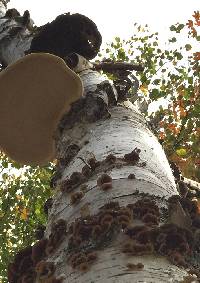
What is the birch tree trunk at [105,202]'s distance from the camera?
1.57 meters

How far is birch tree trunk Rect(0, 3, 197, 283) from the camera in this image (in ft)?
5.16

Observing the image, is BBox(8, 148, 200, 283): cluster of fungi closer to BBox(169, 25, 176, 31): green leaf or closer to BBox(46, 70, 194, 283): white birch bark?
BBox(46, 70, 194, 283): white birch bark

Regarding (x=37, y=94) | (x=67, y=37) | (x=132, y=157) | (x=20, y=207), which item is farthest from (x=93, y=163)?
(x=20, y=207)

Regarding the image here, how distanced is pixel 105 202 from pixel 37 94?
1506 millimetres

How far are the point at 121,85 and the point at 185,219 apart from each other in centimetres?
162

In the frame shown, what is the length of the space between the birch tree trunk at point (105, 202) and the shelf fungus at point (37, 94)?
28 centimetres

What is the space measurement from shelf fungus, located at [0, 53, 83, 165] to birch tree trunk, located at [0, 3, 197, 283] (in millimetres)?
278

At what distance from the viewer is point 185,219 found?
1.79 metres

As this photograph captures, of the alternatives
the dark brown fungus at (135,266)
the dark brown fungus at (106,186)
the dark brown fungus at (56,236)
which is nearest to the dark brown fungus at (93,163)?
the dark brown fungus at (106,186)

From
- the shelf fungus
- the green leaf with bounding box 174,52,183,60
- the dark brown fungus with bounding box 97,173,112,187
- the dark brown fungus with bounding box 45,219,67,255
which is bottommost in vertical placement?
the dark brown fungus with bounding box 45,219,67,255

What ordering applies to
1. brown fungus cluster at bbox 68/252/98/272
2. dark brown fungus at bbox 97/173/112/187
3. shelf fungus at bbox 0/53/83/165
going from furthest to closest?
shelf fungus at bbox 0/53/83/165 < dark brown fungus at bbox 97/173/112/187 < brown fungus cluster at bbox 68/252/98/272

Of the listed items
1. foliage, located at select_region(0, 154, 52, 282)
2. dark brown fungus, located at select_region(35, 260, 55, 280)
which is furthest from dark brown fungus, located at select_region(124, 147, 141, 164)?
foliage, located at select_region(0, 154, 52, 282)

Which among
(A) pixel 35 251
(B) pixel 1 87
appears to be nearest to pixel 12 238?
(B) pixel 1 87

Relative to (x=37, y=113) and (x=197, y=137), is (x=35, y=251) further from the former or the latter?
(x=197, y=137)
